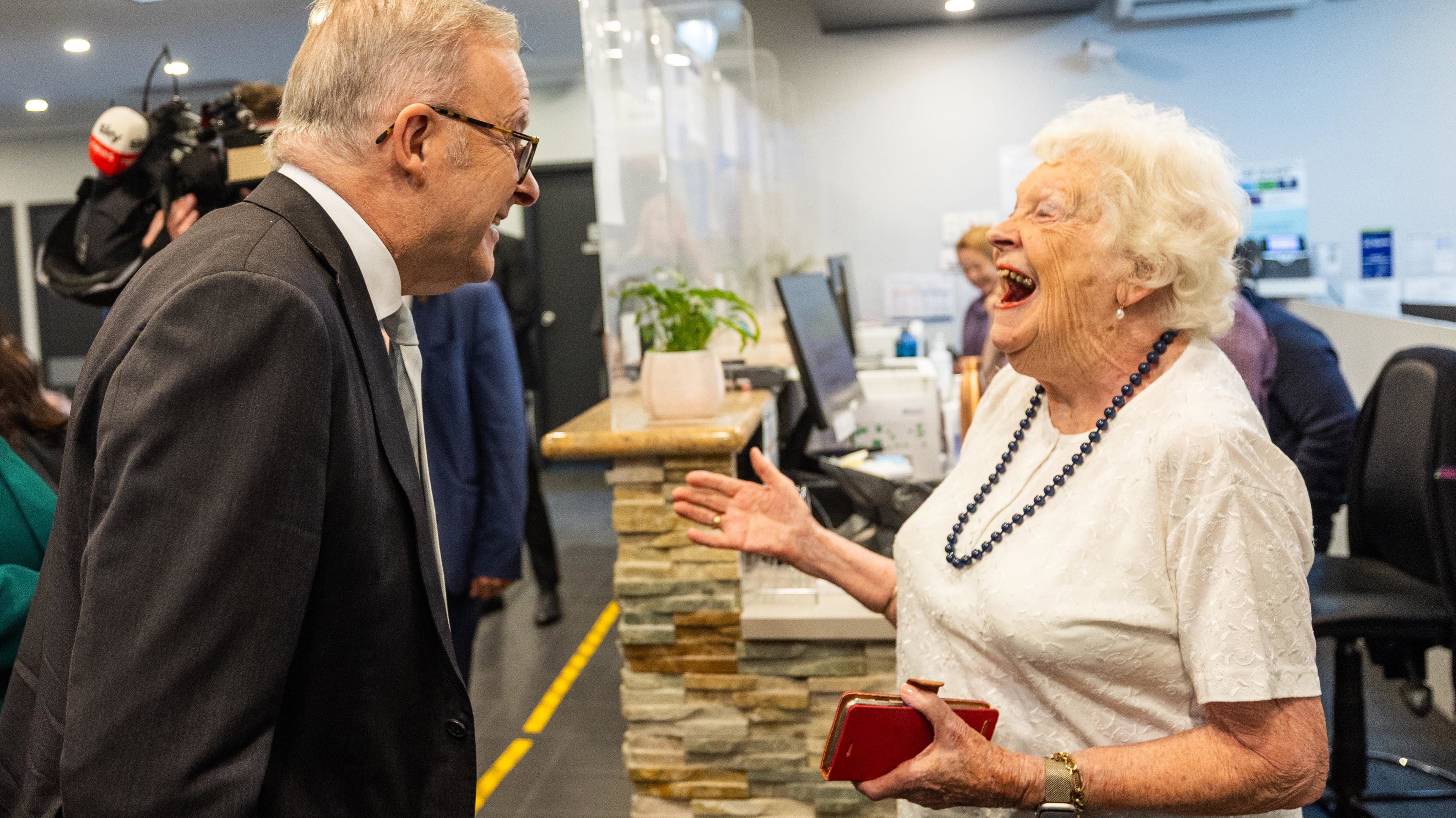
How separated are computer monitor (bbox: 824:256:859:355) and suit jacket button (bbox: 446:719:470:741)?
11.7ft

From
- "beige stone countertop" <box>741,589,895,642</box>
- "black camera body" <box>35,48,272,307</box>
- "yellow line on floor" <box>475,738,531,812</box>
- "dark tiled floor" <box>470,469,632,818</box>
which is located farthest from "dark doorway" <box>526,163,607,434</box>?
"beige stone countertop" <box>741,589,895,642</box>

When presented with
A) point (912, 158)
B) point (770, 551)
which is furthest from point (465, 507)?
point (912, 158)

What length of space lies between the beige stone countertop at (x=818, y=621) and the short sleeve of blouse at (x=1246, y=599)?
40.1 inches

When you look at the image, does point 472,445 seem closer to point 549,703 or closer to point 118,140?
point 118,140

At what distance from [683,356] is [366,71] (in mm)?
1288

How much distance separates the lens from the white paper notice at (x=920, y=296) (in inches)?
308

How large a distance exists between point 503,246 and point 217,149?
3.78 m

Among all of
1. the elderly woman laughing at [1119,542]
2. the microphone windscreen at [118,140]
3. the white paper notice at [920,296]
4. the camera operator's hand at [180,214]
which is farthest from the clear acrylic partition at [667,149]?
the white paper notice at [920,296]

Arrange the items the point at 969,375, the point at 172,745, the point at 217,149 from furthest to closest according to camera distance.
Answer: the point at 969,375 → the point at 217,149 → the point at 172,745

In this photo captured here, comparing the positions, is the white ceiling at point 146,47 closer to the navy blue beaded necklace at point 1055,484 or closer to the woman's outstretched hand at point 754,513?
the woman's outstretched hand at point 754,513

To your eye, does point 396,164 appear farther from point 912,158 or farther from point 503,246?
point 912,158

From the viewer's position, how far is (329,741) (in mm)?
913

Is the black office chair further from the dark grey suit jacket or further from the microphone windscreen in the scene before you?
the microphone windscreen

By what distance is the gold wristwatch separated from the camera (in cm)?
116
